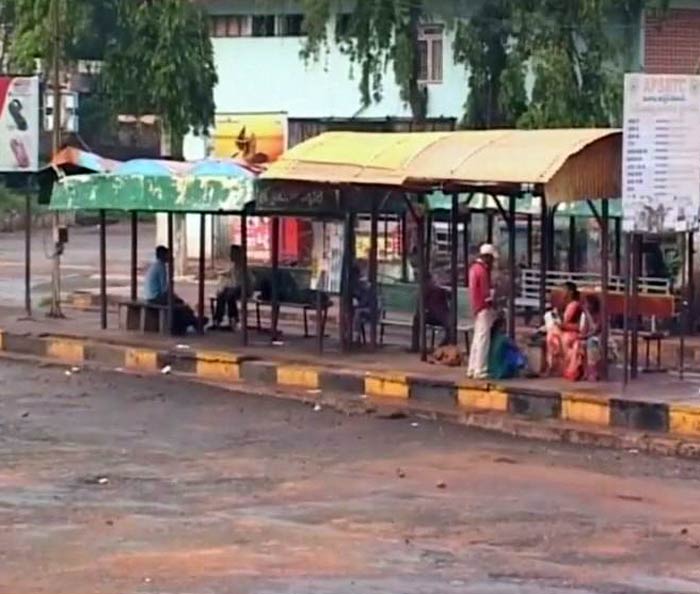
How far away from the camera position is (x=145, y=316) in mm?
26250

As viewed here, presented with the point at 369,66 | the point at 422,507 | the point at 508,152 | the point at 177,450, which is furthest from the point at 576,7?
the point at 422,507

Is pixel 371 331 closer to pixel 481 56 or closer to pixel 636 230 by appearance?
pixel 636 230

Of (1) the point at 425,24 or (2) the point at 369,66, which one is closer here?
(2) the point at 369,66

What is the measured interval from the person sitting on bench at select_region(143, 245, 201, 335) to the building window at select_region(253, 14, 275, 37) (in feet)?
45.7

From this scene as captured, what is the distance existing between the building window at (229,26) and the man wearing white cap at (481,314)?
806 inches

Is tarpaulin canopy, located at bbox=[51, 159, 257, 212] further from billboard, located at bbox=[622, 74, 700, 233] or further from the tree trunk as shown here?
the tree trunk

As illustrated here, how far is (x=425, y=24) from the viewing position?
35062 mm

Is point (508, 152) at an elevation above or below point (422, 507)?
above

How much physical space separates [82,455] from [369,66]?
1770 cm

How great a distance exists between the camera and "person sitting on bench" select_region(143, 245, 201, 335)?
25.8 meters

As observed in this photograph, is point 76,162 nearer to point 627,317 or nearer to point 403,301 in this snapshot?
point 403,301

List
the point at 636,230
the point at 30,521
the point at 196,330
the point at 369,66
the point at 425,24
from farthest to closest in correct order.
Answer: the point at 425,24
the point at 369,66
the point at 196,330
the point at 636,230
the point at 30,521

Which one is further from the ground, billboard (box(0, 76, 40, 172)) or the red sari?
billboard (box(0, 76, 40, 172))

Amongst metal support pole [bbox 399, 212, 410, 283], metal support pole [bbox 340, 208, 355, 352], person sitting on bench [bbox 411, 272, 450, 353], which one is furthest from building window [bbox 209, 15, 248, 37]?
person sitting on bench [bbox 411, 272, 450, 353]
